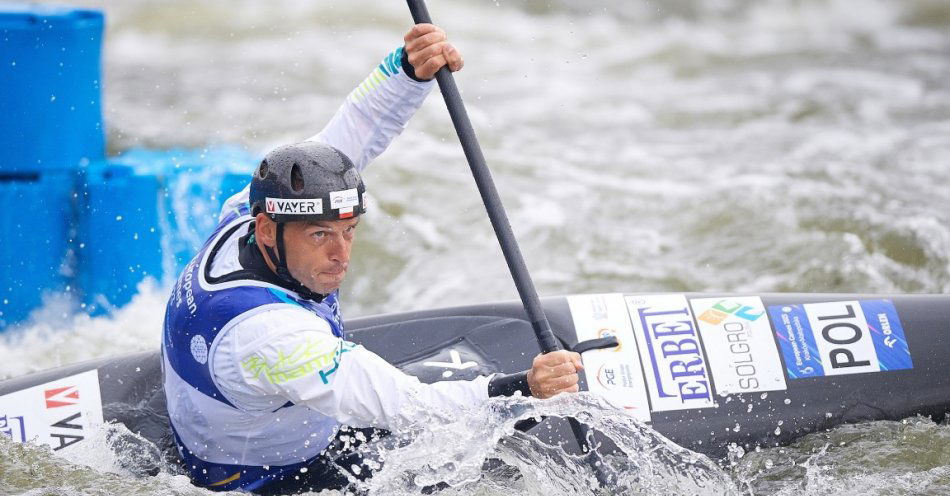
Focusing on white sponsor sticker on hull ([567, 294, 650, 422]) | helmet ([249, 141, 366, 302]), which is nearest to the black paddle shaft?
white sponsor sticker on hull ([567, 294, 650, 422])

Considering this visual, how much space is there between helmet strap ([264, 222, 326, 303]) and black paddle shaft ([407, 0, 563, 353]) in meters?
0.71

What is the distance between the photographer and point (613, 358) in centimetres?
400

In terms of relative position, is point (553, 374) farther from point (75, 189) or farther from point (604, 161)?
point (604, 161)

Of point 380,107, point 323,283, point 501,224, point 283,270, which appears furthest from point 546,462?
point 380,107

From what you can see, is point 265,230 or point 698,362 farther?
point 698,362

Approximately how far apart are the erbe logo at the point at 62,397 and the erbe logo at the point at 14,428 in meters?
0.11

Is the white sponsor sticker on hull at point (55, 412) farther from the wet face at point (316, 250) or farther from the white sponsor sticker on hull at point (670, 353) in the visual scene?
the white sponsor sticker on hull at point (670, 353)

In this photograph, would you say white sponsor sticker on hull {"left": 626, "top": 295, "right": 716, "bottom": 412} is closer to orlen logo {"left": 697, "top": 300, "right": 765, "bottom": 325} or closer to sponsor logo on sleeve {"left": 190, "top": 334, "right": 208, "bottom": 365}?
orlen logo {"left": 697, "top": 300, "right": 765, "bottom": 325}

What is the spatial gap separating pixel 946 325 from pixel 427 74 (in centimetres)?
223

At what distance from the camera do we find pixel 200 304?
10.1ft

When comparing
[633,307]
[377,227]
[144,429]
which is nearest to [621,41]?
[377,227]

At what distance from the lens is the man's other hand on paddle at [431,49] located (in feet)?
12.0

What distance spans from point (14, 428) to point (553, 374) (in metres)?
2.19

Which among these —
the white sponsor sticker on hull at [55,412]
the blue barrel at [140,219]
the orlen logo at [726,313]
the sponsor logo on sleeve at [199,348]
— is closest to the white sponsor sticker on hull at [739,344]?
the orlen logo at [726,313]
